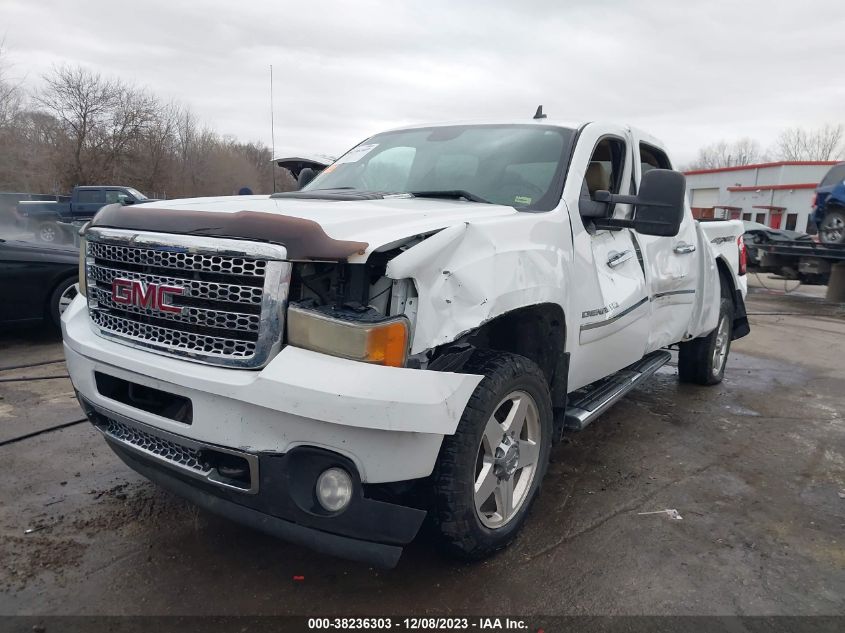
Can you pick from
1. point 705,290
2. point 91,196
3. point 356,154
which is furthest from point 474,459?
point 91,196

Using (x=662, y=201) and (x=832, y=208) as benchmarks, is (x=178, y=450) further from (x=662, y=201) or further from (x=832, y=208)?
(x=832, y=208)

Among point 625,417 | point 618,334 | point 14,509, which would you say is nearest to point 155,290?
point 14,509

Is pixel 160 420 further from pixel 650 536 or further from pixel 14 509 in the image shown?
pixel 650 536

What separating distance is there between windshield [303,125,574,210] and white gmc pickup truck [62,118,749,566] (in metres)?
0.13

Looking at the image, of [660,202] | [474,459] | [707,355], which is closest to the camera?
[474,459]

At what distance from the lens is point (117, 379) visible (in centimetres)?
246

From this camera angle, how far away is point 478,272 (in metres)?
2.26

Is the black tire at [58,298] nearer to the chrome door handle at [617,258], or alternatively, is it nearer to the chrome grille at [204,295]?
the chrome grille at [204,295]

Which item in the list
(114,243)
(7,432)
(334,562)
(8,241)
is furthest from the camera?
(8,241)

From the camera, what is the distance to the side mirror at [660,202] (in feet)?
9.56

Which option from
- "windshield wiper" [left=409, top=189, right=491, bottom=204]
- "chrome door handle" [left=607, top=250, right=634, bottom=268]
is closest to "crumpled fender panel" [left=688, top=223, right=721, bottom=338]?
"chrome door handle" [left=607, top=250, right=634, bottom=268]

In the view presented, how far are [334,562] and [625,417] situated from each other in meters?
2.82

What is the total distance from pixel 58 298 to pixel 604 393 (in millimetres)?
5319

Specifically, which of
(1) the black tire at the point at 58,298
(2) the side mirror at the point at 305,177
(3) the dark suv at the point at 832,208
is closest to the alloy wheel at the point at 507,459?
(2) the side mirror at the point at 305,177
